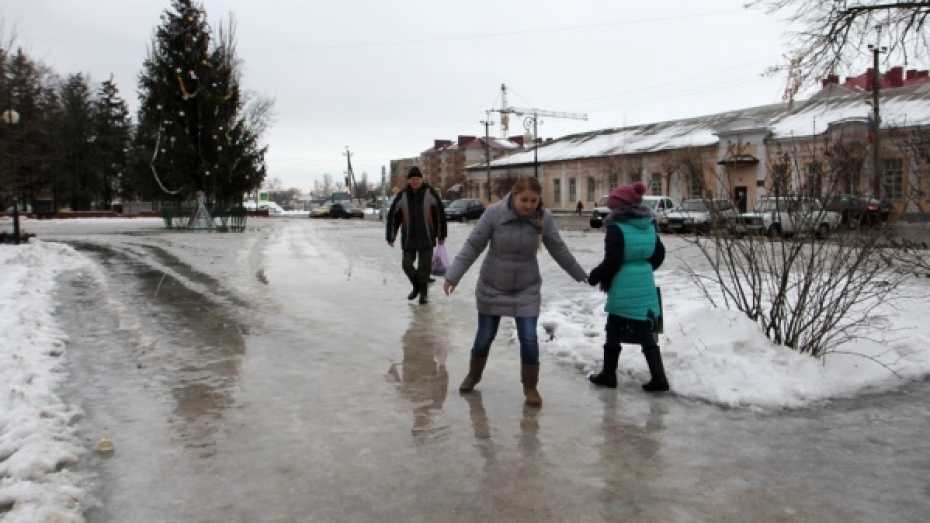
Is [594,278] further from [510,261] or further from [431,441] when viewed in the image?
[431,441]

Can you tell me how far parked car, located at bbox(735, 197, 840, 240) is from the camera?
548cm

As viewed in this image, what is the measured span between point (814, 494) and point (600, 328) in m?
3.71

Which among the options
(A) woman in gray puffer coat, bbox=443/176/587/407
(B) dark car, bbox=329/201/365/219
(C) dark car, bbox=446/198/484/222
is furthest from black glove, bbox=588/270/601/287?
(B) dark car, bbox=329/201/365/219

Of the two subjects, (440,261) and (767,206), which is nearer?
(767,206)

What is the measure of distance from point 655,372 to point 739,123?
42.1m

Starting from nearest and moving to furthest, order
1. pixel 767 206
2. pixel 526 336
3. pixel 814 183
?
pixel 526 336
pixel 814 183
pixel 767 206

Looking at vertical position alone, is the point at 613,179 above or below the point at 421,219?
above

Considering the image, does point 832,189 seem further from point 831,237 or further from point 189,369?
point 189,369

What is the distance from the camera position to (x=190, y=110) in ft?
96.5

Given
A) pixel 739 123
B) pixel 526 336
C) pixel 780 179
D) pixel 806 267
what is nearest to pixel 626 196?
pixel 526 336

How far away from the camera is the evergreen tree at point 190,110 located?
2902cm

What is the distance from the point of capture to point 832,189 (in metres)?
5.50

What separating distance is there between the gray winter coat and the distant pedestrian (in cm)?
42

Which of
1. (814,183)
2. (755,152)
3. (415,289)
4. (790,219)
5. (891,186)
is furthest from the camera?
(755,152)
